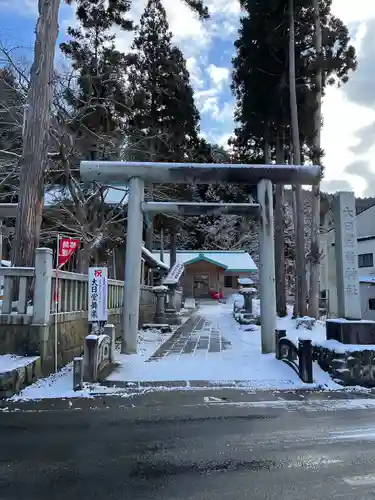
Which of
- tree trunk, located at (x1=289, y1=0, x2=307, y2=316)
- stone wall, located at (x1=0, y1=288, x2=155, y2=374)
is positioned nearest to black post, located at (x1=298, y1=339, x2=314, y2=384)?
stone wall, located at (x1=0, y1=288, x2=155, y2=374)

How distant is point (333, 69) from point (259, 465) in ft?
57.7

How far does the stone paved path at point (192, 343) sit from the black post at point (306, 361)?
11.5 feet

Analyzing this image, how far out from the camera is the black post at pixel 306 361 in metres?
7.34

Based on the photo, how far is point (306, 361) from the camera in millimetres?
7434

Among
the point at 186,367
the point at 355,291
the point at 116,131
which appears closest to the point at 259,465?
the point at 186,367

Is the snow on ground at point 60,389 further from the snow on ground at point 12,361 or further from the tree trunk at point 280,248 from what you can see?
the tree trunk at point 280,248

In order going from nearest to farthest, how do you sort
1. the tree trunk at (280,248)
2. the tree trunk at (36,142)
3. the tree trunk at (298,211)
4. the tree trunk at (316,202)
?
the tree trunk at (36,142)
the tree trunk at (298,211)
the tree trunk at (316,202)
the tree trunk at (280,248)

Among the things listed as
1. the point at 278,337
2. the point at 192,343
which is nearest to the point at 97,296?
the point at 278,337

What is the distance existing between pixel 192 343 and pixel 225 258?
25869 mm

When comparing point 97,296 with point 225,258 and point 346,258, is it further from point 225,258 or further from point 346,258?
point 225,258

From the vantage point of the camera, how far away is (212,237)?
43.4m

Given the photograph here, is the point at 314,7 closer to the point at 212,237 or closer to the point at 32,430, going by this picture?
the point at 32,430

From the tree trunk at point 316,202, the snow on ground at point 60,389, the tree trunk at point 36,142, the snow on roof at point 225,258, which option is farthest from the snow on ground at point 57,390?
the snow on roof at point 225,258

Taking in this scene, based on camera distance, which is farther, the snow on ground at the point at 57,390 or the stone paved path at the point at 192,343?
the stone paved path at the point at 192,343
